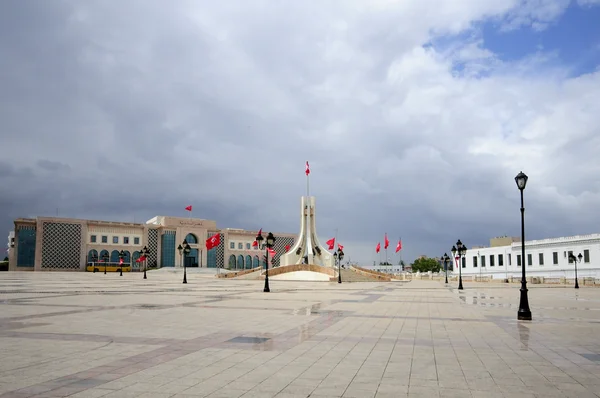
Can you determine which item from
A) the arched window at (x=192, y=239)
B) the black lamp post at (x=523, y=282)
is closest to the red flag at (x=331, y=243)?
the arched window at (x=192, y=239)

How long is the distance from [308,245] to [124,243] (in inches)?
1487

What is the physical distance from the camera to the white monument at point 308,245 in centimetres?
7894

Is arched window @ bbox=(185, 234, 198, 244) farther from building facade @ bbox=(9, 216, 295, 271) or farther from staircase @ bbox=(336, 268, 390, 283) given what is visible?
staircase @ bbox=(336, 268, 390, 283)

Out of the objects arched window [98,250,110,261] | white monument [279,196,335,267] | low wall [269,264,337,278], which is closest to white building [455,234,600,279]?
low wall [269,264,337,278]

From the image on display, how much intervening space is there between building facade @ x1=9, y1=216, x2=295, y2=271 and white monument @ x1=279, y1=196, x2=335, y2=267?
28.4m

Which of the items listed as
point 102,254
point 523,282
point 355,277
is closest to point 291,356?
point 523,282

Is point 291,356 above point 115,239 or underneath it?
underneath

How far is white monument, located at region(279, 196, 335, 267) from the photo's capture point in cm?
7894

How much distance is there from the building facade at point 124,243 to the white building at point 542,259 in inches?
1848

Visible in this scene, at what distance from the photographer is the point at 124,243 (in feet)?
305

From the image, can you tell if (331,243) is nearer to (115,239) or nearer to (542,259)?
(542,259)

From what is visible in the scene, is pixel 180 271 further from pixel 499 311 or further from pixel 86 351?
pixel 86 351

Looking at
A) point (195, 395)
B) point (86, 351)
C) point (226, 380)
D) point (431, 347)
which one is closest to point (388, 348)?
point (431, 347)

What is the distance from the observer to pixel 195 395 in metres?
5.89
